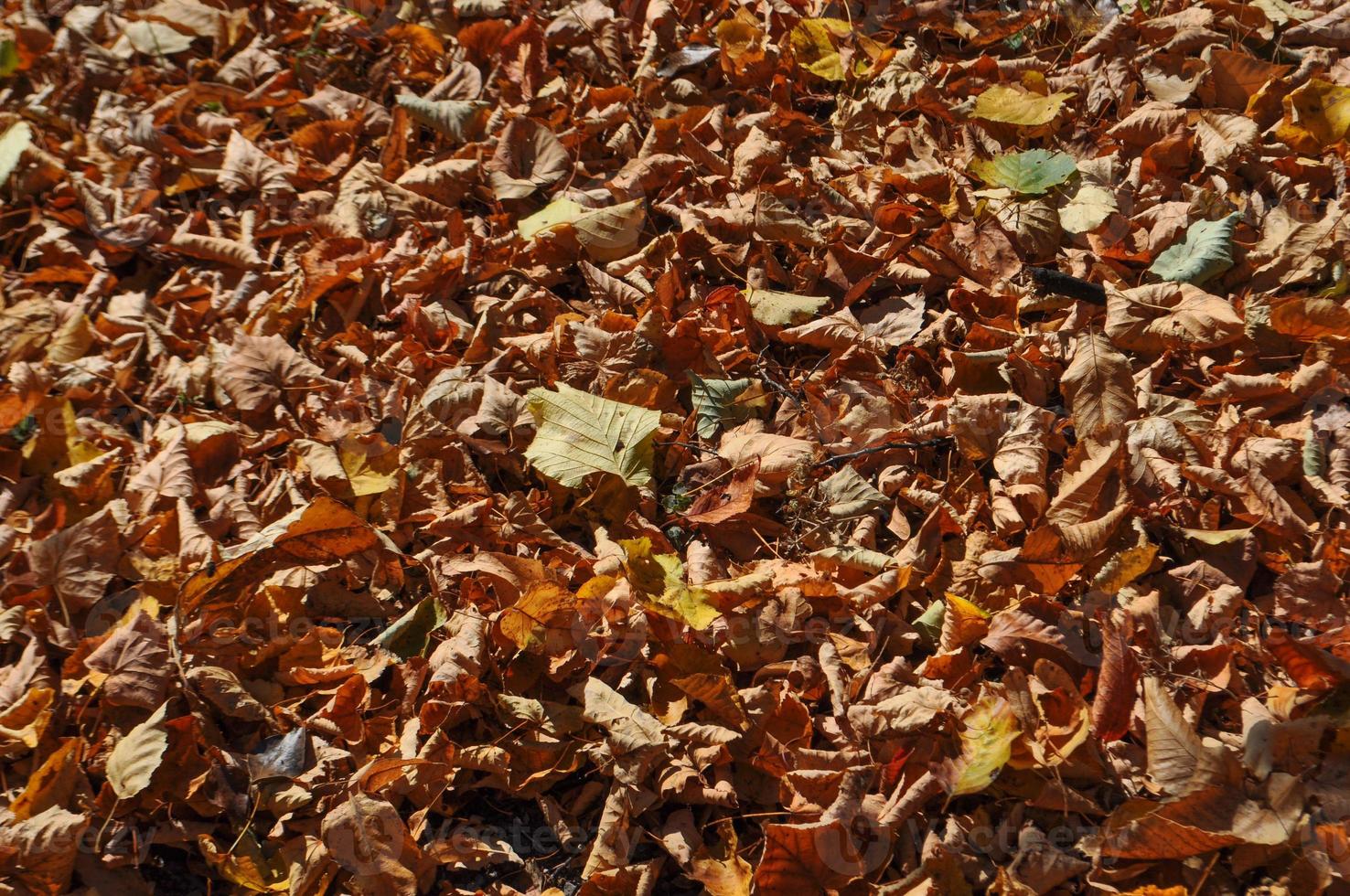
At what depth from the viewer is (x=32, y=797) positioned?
5.83ft

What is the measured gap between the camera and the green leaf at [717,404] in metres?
2.20

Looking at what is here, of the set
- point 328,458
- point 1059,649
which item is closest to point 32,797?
point 328,458

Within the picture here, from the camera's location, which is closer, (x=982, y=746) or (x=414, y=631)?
(x=982, y=746)

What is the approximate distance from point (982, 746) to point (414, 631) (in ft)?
3.43

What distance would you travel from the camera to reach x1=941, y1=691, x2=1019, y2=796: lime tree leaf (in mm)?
1585

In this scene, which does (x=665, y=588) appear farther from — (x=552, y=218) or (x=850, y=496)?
(x=552, y=218)

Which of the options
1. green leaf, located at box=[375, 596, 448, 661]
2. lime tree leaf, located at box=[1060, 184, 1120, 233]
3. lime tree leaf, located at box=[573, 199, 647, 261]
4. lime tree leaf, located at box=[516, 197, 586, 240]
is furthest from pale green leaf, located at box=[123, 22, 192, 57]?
lime tree leaf, located at box=[1060, 184, 1120, 233]

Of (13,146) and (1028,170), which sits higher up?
(1028,170)

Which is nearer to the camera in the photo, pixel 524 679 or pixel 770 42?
pixel 524 679

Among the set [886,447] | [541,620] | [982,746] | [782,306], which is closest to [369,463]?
[541,620]

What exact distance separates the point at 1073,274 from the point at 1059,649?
92 centimetres

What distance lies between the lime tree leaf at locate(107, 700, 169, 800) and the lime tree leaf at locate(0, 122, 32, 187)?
1.84m

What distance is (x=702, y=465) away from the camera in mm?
2143

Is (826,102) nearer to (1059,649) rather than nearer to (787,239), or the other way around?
(787,239)
